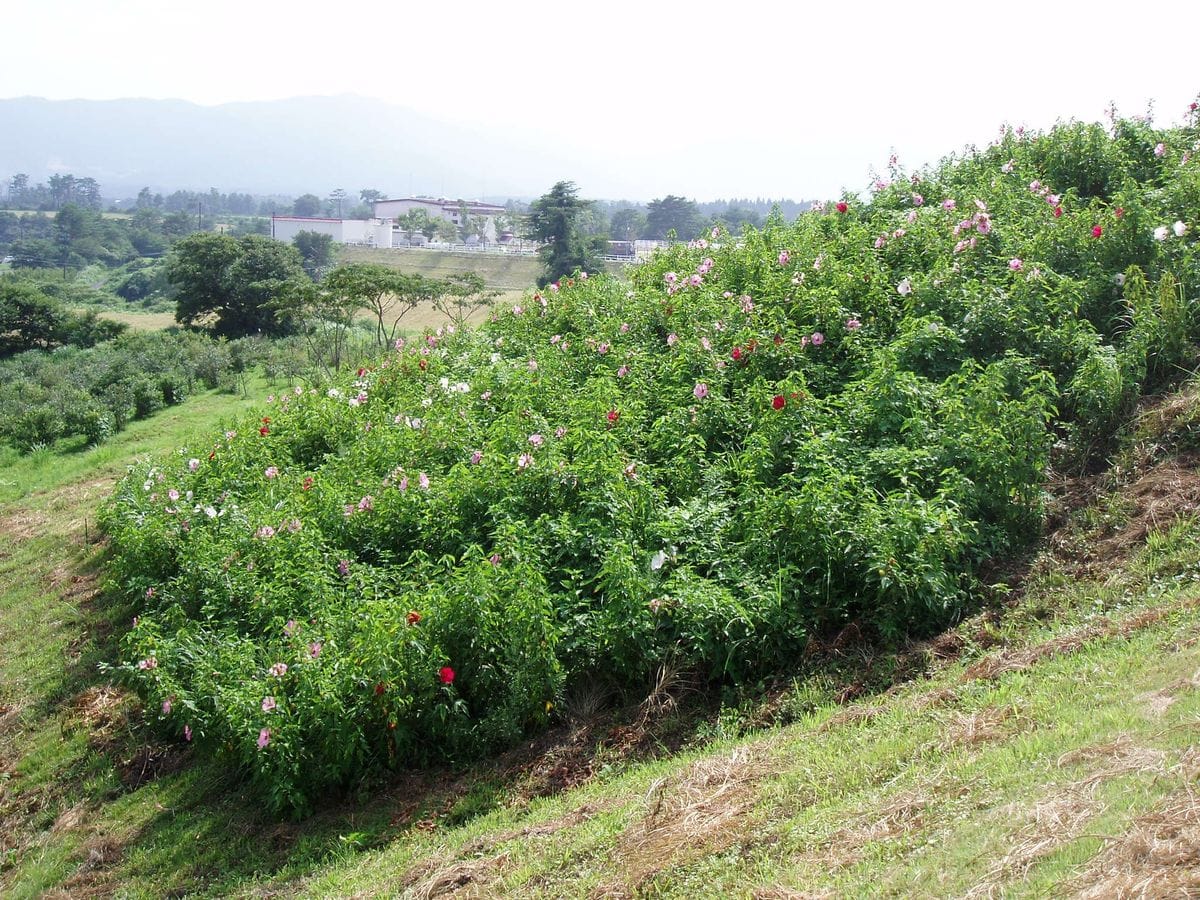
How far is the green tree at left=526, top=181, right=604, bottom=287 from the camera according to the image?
126 ft

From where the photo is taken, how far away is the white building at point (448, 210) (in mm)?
103688

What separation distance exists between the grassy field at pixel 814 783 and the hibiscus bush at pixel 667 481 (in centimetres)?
25

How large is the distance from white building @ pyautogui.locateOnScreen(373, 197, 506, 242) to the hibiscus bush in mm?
92557

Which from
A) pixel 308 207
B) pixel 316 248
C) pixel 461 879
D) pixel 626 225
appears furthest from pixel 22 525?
pixel 308 207

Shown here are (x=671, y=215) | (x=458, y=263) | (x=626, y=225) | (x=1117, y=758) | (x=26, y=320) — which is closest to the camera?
(x=1117, y=758)

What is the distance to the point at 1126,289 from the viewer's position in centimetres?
677

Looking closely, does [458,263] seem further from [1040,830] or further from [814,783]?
[1040,830]

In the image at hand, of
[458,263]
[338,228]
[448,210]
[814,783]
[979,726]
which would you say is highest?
[448,210]

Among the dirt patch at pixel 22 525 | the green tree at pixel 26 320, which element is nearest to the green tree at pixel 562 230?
the green tree at pixel 26 320

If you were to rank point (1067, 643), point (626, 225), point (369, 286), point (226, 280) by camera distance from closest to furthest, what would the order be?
point (1067, 643) → point (369, 286) → point (226, 280) → point (626, 225)

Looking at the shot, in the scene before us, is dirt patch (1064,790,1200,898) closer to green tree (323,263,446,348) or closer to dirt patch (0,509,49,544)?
dirt patch (0,509,49,544)

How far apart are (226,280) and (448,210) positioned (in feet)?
261

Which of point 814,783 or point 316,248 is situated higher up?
point 316,248

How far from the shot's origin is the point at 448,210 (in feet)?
375
